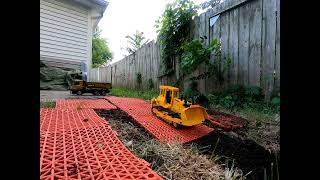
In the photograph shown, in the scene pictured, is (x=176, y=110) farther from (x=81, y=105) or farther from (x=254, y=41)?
(x=254, y=41)

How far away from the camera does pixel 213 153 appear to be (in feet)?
8.38

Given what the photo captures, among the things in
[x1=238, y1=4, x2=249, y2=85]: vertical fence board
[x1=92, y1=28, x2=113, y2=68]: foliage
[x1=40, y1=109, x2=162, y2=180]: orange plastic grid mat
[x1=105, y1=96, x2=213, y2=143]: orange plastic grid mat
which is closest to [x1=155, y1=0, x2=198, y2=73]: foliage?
[x1=238, y1=4, x2=249, y2=85]: vertical fence board

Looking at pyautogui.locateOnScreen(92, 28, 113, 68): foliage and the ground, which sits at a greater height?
pyautogui.locateOnScreen(92, 28, 113, 68): foliage

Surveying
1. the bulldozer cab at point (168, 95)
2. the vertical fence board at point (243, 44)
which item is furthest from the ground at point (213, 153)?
the vertical fence board at point (243, 44)

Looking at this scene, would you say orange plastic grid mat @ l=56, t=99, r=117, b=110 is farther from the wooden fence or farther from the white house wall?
the white house wall

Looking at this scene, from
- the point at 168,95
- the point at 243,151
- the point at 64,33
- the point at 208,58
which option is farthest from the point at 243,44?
the point at 64,33

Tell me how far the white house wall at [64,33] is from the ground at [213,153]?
637cm

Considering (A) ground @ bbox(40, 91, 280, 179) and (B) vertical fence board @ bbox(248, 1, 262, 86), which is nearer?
(A) ground @ bbox(40, 91, 280, 179)

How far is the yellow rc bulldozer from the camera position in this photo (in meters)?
3.49

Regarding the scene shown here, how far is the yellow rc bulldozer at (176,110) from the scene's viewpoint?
11.4 feet

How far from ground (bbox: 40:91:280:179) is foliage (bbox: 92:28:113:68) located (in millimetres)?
36900

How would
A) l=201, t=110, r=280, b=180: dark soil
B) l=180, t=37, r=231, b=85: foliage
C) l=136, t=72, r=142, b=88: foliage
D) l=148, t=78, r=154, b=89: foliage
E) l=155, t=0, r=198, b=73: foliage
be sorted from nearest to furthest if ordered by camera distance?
l=201, t=110, r=280, b=180: dark soil, l=180, t=37, r=231, b=85: foliage, l=155, t=0, r=198, b=73: foliage, l=148, t=78, r=154, b=89: foliage, l=136, t=72, r=142, b=88: foliage
